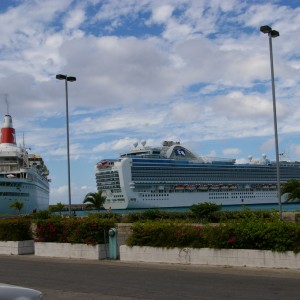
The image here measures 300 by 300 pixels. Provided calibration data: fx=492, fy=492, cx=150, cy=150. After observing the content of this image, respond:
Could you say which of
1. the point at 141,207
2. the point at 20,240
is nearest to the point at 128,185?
the point at 141,207

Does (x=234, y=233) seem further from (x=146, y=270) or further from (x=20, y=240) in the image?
(x=20, y=240)

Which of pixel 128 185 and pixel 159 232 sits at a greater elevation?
pixel 128 185

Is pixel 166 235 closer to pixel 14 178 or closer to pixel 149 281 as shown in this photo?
pixel 149 281

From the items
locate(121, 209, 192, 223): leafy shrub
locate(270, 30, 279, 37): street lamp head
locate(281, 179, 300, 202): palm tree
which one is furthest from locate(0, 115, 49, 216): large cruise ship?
locate(270, 30, 279, 37): street lamp head

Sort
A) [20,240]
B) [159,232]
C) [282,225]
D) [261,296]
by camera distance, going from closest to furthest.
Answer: [261,296], [282,225], [159,232], [20,240]

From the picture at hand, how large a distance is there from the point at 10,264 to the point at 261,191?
300 feet

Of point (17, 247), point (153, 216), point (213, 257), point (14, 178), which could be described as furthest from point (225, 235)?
point (14, 178)

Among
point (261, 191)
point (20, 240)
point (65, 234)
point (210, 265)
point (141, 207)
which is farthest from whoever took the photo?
point (261, 191)

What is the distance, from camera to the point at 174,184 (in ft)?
294

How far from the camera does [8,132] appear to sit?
7162 centimetres

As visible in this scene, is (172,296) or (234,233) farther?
(234,233)

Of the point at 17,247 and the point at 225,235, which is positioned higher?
the point at 225,235

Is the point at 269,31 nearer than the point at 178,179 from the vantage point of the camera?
Yes

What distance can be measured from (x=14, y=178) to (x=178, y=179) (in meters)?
36.2
